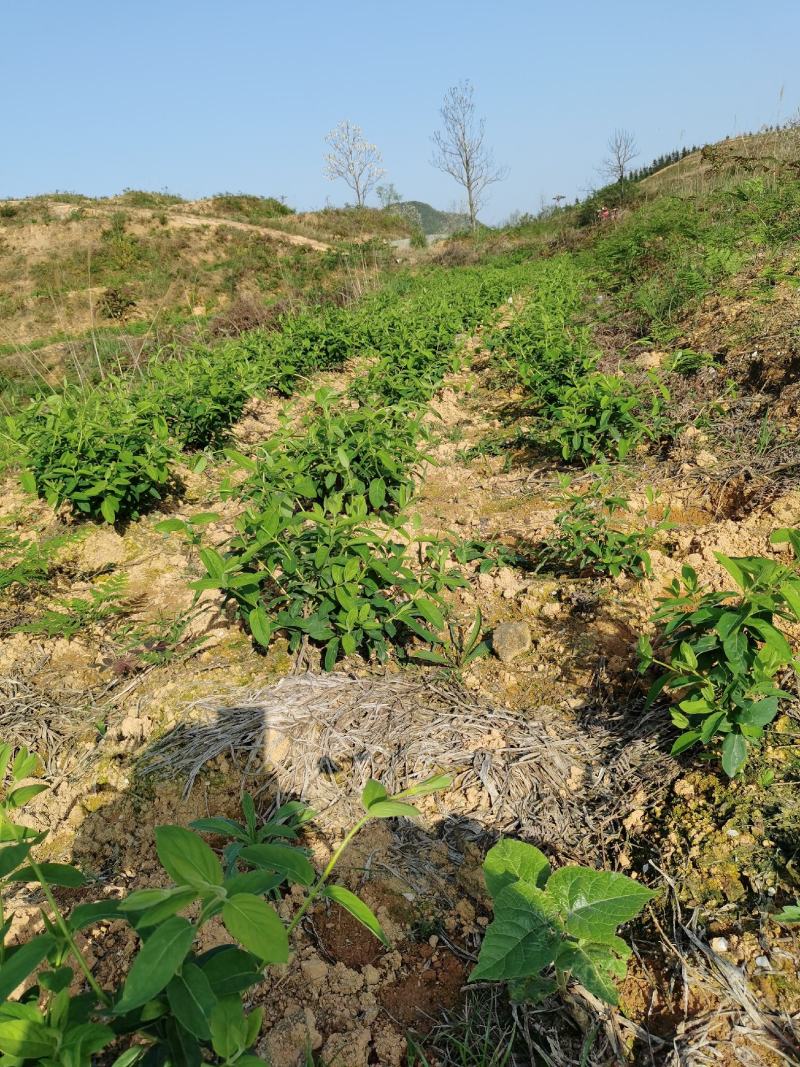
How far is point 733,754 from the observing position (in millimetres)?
1631

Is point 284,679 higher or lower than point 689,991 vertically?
higher

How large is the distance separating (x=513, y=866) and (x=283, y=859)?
0.63 m

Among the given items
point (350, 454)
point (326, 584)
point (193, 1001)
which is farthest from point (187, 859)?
point (350, 454)

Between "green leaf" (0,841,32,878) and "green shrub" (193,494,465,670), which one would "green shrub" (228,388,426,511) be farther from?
"green leaf" (0,841,32,878)

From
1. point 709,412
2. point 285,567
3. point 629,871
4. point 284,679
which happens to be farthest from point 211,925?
point 709,412

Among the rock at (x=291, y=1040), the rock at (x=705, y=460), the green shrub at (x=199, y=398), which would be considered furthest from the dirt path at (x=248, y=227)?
the rock at (x=291, y=1040)

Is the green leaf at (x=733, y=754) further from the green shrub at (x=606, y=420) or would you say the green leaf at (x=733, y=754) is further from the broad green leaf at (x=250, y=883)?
the green shrub at (x=606, y=420)

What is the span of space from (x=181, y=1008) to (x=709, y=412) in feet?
14.7

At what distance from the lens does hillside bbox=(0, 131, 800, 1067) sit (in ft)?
3.81

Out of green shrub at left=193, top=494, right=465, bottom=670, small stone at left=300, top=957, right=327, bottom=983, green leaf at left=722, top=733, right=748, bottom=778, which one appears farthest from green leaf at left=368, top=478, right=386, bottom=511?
small stone at left=300, top=957, right=327, bottom=983

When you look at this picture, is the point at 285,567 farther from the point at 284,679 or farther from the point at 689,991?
the point at 689,991

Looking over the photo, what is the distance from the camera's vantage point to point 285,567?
8.23 feet

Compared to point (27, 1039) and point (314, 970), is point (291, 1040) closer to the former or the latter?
point (314, 970)

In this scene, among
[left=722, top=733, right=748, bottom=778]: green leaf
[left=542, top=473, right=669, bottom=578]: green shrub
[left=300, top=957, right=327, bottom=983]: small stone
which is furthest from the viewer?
[left=542, top=473, right=669, bottom=578]: green shrub
